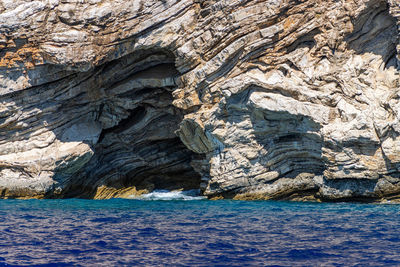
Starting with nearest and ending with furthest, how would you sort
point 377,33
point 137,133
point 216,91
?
1. point 377,33
2. point 216,91
3. point 137,133

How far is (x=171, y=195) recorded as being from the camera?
3127cm

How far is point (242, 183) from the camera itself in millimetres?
27188

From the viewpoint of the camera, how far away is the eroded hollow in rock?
97.5 ft

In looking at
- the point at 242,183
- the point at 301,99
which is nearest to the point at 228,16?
the point at 301,99

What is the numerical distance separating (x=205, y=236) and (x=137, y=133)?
17621 mm

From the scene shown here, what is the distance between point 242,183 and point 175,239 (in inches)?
513

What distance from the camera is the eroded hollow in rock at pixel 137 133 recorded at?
97.5ft

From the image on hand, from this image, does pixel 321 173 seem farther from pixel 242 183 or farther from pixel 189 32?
pixel 189 32

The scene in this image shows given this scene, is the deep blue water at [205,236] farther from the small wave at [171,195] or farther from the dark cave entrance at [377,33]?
the dark cave entrance at [377,33]

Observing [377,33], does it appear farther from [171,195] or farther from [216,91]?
[171,195]

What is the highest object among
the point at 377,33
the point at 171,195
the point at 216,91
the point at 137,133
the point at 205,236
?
the point at 377,33

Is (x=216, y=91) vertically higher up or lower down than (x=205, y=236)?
higher up

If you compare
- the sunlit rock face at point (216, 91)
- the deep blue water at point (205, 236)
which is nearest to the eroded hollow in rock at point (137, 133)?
the sunlit rock face at point (216, 91)

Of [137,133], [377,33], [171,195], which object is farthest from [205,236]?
[137,133]
